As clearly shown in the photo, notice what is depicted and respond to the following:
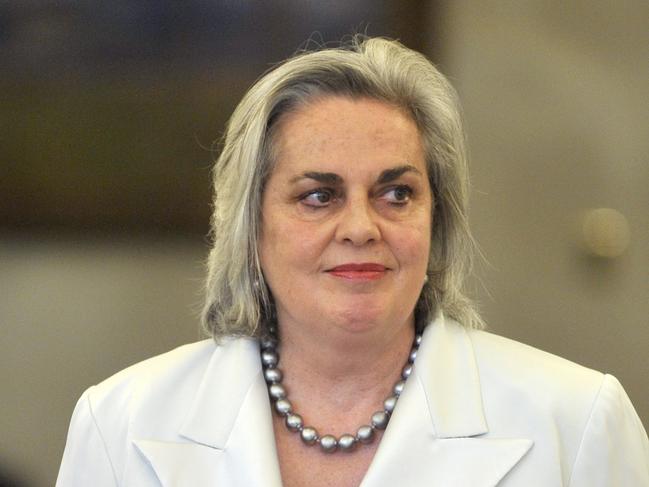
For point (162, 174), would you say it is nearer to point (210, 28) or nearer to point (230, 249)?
point (210, 28)

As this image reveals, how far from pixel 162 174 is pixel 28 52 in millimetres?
556

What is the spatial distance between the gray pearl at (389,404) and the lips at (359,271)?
0.89 feet

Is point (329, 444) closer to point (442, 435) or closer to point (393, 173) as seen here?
point (442, 435)

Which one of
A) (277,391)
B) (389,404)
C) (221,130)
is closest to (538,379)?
(389,404)

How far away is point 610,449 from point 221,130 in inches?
82.4

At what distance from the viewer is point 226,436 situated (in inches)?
103

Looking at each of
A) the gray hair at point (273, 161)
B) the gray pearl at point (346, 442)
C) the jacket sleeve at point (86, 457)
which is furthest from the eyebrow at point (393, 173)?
the jacket sleeve at point (86, 457)

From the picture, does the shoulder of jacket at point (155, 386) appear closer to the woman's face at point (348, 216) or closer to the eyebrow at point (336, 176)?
the woman's face at point (348, 216)

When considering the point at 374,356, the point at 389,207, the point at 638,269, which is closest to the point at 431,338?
the point at 374,356

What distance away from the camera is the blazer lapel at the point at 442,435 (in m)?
2.48

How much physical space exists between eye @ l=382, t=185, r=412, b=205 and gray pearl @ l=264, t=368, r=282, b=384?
17.0 inches

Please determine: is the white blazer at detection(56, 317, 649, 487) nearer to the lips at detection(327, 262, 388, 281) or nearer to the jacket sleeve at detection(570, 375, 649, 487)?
the jacket sleeve at detection(570, 375, 649, 487)

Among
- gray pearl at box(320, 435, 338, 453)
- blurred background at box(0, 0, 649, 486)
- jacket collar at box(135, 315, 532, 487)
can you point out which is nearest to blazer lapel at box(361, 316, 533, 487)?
jacket collar at box(135, 315, 532, 487)

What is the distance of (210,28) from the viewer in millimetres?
4246
